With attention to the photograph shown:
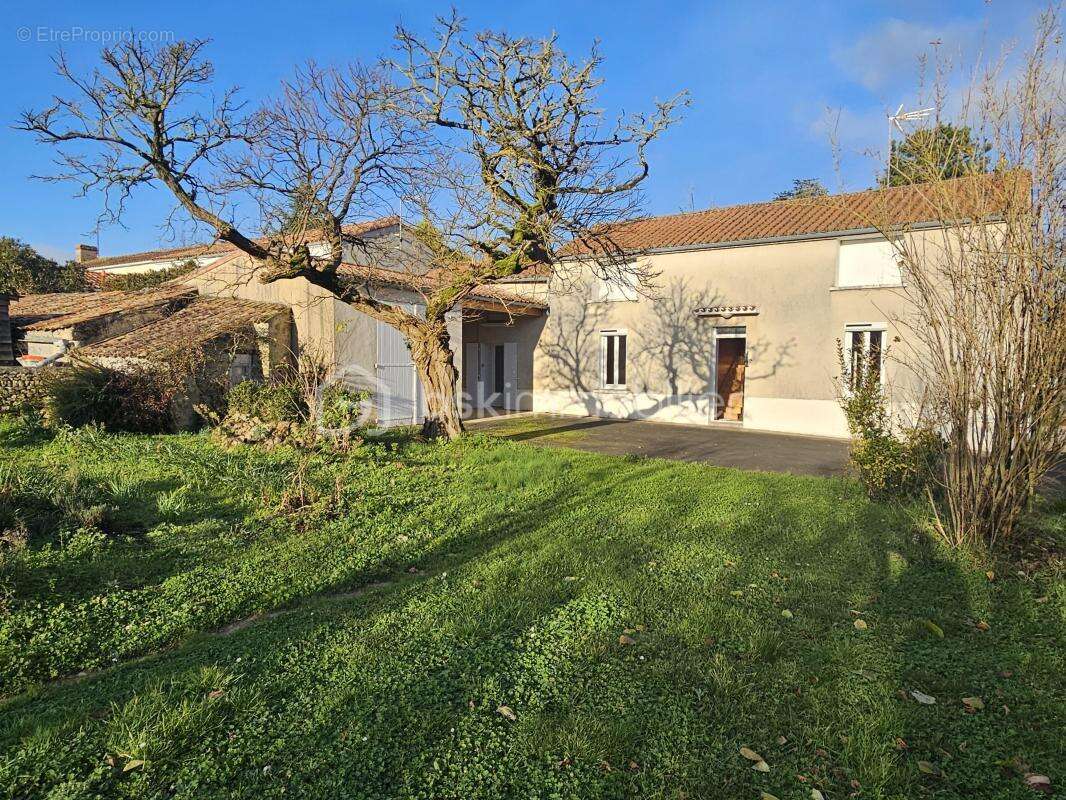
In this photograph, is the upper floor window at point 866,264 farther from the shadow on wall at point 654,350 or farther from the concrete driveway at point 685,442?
the concrete driveway at point 685,442

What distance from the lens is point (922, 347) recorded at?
12.9 m

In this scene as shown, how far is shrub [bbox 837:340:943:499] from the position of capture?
22.2 ft

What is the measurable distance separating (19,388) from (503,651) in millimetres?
12459

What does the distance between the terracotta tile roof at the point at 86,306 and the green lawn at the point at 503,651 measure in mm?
9154

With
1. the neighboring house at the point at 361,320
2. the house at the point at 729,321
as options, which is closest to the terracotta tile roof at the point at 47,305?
the neighboring house at the point at 361,320

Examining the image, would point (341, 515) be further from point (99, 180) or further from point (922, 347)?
point (922, 347)

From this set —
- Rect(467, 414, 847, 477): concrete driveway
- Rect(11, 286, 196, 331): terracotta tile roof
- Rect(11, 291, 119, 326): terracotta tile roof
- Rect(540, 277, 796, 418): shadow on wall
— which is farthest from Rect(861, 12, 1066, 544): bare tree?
Rect(11, 291, 119, 326): terracotta tile roof

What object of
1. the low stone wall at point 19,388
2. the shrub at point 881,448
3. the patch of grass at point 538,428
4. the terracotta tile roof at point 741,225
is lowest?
the patch of grass at point 538,428

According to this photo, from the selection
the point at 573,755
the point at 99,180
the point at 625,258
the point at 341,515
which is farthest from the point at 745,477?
the point at 99,180

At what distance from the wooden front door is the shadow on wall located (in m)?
1.82

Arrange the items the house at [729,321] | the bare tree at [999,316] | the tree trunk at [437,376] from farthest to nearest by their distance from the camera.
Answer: the house at [729,321], the tree trunk at [437,376], the bare tree at [999,316]

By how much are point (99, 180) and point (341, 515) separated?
283 inches

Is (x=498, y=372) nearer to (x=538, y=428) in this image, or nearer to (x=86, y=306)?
(x=538, y=428)

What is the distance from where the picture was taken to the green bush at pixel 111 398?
1063cm
